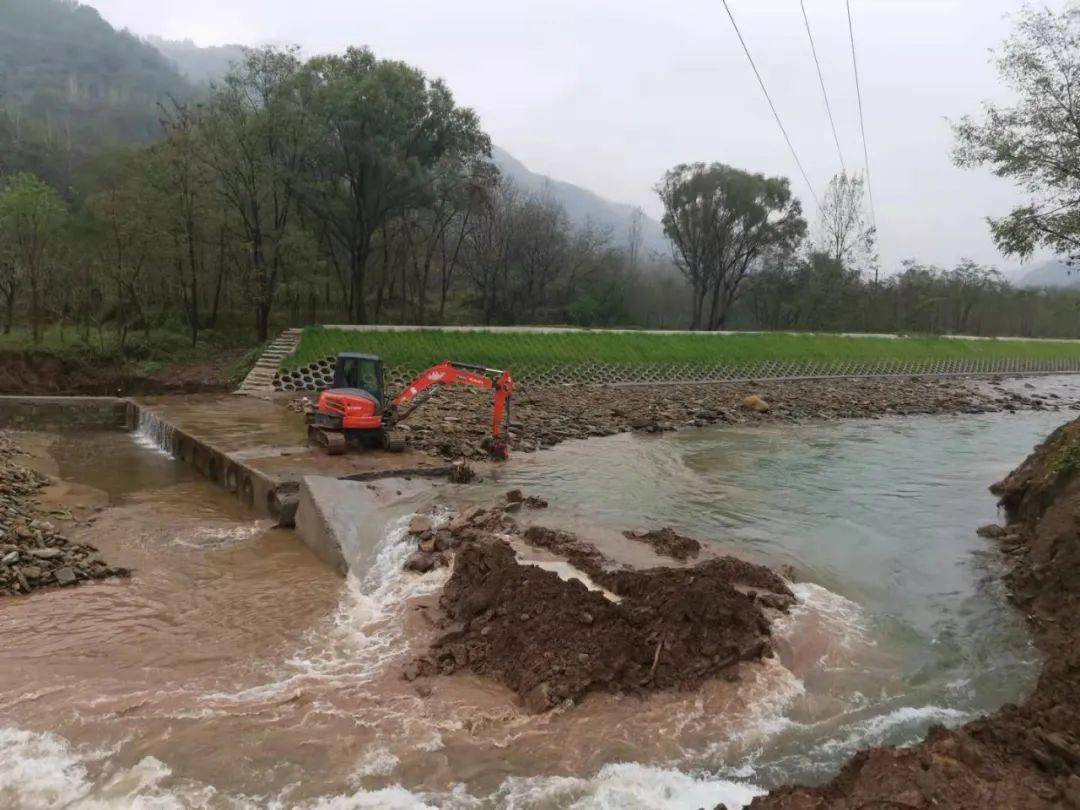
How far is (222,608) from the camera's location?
780 cm

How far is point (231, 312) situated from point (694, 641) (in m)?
34.0

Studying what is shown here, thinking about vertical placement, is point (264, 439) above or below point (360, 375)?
below

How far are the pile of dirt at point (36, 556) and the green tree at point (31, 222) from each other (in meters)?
20.2

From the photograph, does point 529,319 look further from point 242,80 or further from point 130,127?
point 130,127

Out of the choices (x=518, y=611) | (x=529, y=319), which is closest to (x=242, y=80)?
(x=529, y=319)

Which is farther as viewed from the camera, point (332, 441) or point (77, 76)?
point (77, 76)

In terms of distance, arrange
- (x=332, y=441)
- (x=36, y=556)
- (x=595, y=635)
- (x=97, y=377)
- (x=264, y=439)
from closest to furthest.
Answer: (x=595, y=635) → (x=36, y=556) → (x=332, y=441) → (x=264, y=439) → (x=97, y=377)

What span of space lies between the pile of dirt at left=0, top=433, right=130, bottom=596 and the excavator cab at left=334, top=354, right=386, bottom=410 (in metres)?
5.72

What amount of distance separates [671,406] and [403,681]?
61.0ft

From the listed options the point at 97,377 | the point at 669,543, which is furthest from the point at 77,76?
the point at 669,543

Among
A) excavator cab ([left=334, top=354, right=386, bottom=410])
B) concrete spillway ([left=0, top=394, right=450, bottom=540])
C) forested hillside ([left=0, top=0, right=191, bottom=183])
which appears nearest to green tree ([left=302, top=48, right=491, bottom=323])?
concrete spillway ([left=0, top=394, right=450, bottom=540])

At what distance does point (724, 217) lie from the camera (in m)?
42.5

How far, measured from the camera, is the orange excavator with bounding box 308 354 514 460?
13641 millimetres

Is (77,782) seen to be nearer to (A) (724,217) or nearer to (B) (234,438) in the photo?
(B) (234,438)
